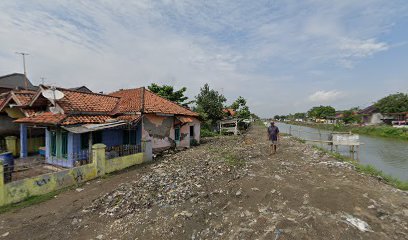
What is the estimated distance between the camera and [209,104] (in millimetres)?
25422

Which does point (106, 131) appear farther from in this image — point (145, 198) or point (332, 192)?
point (332, 192)

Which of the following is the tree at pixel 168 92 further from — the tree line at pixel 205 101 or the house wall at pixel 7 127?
the house wall at pixel 7 127

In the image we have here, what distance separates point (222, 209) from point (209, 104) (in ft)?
66.7

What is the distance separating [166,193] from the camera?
21.6 ft

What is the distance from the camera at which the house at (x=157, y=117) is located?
13.0 metres

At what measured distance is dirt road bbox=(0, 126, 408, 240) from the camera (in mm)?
4500

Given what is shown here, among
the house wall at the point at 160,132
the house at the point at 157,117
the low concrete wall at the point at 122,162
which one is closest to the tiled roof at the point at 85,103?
the house at the point at 157,117

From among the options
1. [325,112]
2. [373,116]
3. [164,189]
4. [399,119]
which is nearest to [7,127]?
[164,189]

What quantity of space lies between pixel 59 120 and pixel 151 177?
4794 mm

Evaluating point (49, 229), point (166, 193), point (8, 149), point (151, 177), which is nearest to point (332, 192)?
point (166, 193)

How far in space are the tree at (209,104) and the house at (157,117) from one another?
27.0ft

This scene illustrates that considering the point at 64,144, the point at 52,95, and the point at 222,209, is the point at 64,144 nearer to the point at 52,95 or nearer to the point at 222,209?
the point at 52,95

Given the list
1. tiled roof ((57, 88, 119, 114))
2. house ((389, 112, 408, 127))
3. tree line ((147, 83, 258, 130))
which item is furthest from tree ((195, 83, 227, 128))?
house ((389, 112, 408, 127))

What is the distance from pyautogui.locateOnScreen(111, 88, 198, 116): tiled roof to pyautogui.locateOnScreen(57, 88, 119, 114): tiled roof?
72cm
